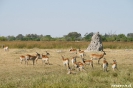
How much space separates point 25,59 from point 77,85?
9.70 metres

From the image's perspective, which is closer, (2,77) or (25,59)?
(2,77)

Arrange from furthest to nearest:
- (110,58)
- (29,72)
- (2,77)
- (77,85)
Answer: (110,58), (29,72), (2,77), (77,85)

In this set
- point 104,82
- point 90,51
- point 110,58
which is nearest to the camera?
point 104,82

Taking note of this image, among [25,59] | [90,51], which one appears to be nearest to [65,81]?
[25,59]

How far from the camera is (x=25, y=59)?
20.3 meters

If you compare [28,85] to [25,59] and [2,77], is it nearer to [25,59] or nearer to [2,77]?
[2,77]

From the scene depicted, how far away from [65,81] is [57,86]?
1367 mm

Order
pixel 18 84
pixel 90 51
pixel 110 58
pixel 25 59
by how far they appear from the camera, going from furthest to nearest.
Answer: pixel 90 51, pixel 110 58, pixel 25 59, pixel 18 84

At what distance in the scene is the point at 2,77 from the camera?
14.5 metres

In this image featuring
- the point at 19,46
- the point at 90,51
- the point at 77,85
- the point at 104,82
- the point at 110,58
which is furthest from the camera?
the point at 19,46

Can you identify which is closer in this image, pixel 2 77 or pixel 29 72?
pixel 2 77

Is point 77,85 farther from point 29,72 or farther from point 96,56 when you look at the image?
point 96,56

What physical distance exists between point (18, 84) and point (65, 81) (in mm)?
2127

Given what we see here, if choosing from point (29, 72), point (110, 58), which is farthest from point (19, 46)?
point (29, 72)
